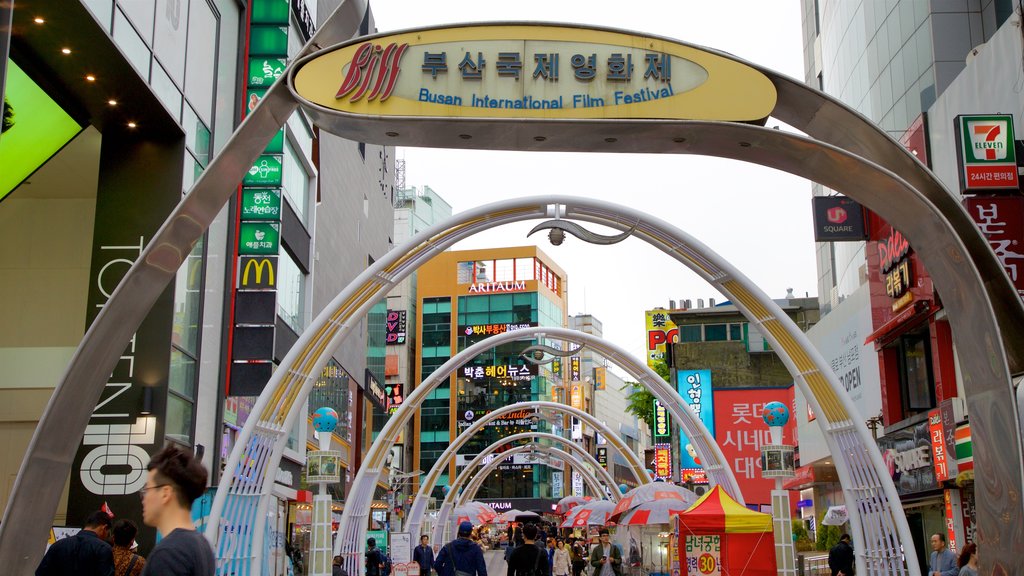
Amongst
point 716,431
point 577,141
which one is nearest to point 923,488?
point 577,141

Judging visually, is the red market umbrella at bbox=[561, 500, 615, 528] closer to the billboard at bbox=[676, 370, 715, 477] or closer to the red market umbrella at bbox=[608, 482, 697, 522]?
the red market umbrella at bbox=[608, 482, 697, 522]

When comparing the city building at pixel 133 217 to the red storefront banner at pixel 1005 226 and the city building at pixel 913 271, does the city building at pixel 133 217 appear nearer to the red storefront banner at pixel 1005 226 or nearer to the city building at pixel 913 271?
the city building at pixel 913 271

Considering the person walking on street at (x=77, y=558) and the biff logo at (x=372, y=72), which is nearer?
the person walking on street at (x=77, y=558)

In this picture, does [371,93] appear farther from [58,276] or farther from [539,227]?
[58,276]

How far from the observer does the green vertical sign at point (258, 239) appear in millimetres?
22234

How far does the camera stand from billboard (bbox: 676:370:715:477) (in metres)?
46.8

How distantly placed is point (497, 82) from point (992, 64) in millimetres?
13931

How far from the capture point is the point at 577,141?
8.29 m

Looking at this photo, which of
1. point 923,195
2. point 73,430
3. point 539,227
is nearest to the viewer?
point 73,430

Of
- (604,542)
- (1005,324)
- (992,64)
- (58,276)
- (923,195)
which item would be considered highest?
(992,64)

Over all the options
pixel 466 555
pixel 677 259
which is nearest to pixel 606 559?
pixel 677 259

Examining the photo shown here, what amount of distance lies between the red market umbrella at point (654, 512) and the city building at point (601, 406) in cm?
8086

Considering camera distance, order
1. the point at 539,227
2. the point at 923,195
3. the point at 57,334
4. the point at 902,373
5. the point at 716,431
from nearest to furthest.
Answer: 1. the point at 923,195
2. the point at 539,227
3. the point at 57,334
4. the point at 902,373
5. the point at 716,431

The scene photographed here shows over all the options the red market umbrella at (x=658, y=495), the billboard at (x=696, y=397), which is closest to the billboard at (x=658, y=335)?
the billboard at (x=696, y=397)
